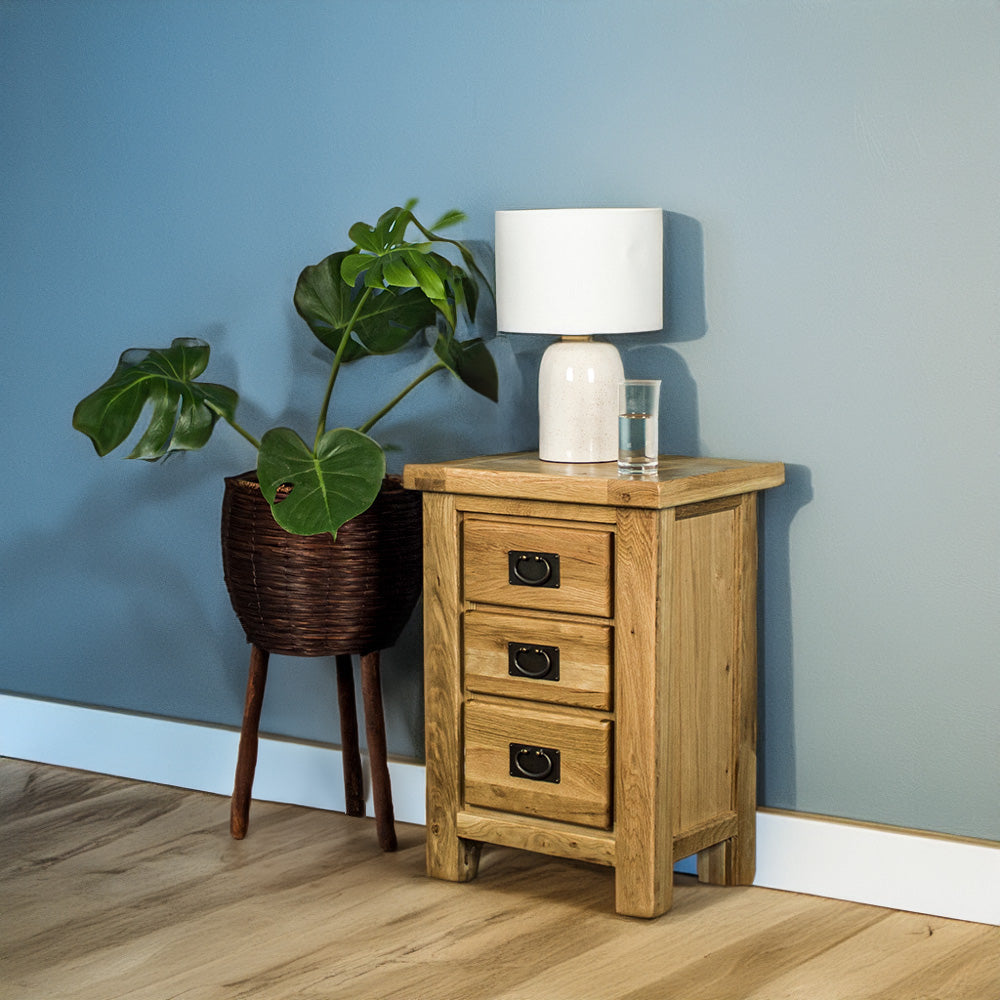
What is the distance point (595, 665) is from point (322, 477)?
51cm

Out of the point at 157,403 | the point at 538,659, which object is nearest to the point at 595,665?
the point at 538,659

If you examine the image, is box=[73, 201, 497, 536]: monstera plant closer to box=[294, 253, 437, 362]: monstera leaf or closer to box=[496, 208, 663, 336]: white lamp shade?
box=[294, 253, 437, 362]: monstera leaf

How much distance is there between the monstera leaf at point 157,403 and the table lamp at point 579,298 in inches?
20.7

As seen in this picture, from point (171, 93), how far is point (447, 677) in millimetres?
1365

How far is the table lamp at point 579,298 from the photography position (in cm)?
224

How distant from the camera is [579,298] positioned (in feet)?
7.38

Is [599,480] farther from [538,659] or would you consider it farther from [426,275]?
[426,275]

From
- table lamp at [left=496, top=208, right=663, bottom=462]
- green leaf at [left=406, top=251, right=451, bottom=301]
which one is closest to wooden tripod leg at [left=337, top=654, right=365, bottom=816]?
table lamp at [left=496, top=208, right=663, bottom=462]

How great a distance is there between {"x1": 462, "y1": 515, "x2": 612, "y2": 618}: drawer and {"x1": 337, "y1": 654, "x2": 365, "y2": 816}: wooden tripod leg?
485 mm

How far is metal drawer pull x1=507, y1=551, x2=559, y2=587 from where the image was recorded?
7.28 feet

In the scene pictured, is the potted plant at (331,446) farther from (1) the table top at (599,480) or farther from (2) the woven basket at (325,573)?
(1) the table top at (599,480)

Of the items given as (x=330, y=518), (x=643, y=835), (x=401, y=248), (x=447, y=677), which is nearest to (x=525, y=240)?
(x=401, y=248)

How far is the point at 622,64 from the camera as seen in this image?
2441mm

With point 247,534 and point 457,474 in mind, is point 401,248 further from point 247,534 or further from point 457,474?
point 247,534
